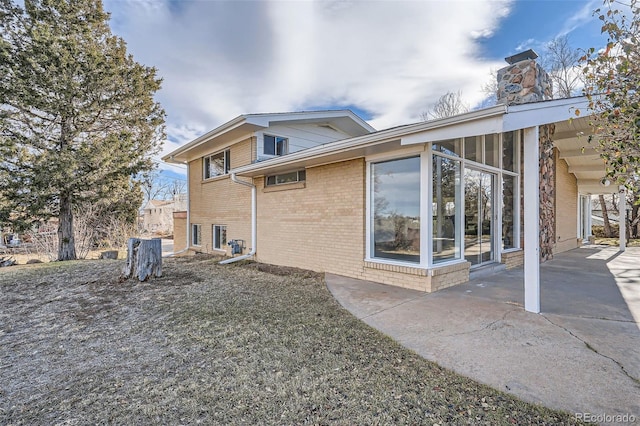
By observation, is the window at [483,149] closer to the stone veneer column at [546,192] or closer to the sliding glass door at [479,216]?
the sliding glass door at [479,216]

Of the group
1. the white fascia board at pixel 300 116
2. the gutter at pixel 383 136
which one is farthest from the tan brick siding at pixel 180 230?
the gutter at pixel 383 136

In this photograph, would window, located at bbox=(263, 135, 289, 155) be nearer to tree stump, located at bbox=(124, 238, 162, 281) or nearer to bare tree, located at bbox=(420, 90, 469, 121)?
tree stump, located at bbox=(124, 238, 162, 281)

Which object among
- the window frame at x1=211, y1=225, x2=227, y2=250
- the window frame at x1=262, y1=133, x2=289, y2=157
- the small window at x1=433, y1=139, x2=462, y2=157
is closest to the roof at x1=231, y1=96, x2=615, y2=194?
the small window at x1=433, y1=139, x2=462, y2=157

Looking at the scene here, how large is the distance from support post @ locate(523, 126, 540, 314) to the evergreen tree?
12.9 metres

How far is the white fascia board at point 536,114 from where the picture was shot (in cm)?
395

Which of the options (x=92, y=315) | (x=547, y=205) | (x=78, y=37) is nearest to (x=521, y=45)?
(x=547, y=205)

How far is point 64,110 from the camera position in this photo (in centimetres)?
1097

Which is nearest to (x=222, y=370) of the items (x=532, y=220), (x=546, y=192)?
(x=532, y=220)

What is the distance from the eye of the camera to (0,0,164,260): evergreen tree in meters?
10.4

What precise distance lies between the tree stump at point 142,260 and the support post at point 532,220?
7.39 meters

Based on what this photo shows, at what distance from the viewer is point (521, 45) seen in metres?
11.5

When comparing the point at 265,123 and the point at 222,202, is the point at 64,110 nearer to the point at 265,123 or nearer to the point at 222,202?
A: the point at 222,202

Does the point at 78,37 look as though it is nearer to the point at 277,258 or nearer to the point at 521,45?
the point at 277,258

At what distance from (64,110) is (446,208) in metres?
12.8
